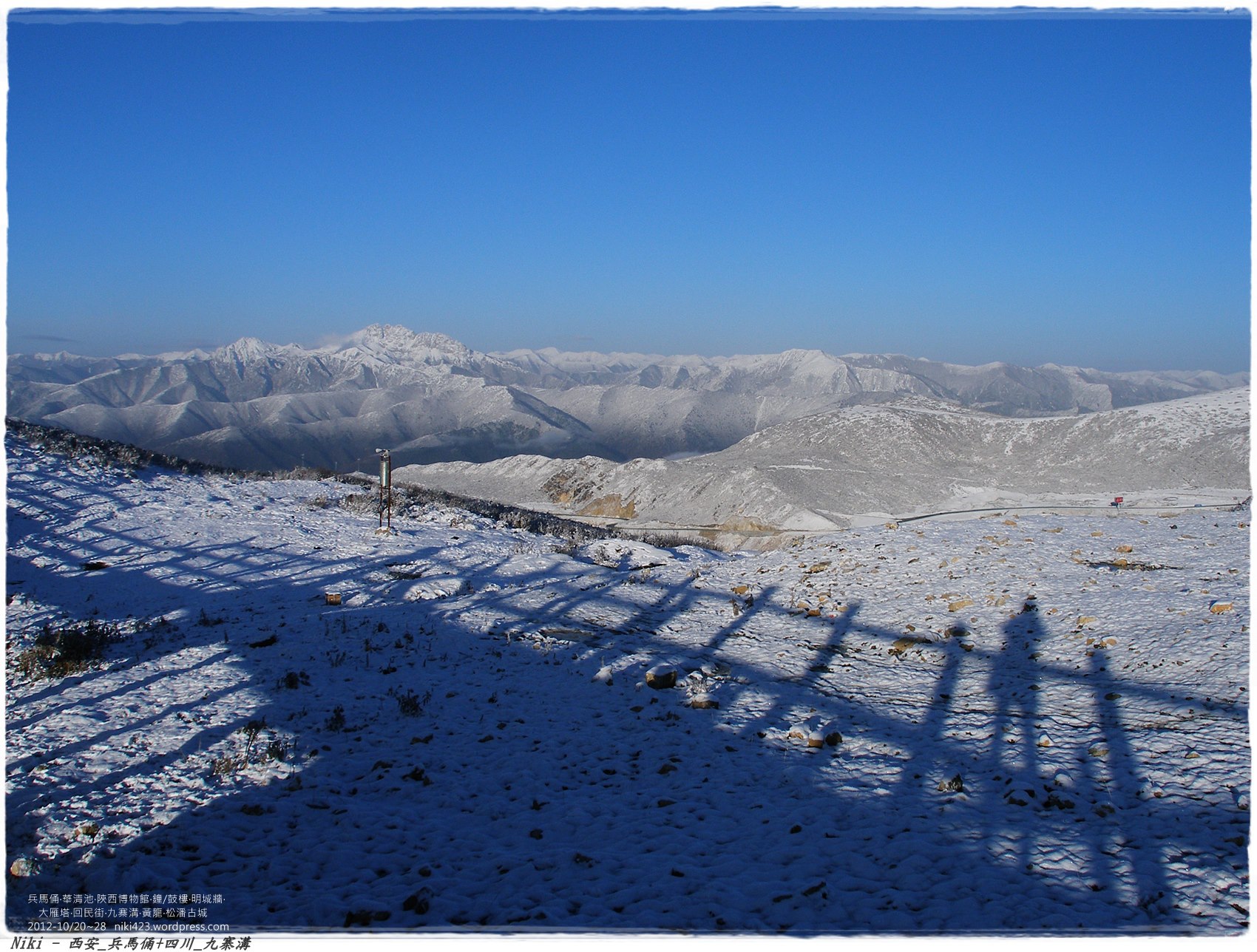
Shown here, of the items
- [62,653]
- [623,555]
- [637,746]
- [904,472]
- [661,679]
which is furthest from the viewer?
[904,472]

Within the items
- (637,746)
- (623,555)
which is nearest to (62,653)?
(637,746)

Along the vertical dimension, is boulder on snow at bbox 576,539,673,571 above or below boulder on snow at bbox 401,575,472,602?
below

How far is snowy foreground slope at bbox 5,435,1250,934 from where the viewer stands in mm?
5199

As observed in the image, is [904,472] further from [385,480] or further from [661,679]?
[661,679]

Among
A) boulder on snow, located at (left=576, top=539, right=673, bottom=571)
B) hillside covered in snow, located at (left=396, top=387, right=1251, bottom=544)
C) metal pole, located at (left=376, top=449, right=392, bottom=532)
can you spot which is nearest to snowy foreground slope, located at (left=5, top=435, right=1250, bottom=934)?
boulder on snow, located at (left=576, top=539, right=673, bottom=571)

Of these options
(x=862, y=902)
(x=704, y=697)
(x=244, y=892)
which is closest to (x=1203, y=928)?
(x=862, y=902)

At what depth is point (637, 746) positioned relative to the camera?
27.6 feet

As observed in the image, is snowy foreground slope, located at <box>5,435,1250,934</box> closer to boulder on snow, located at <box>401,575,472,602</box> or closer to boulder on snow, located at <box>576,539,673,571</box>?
boulder on snow, located at <box>401,575,472,602</box>

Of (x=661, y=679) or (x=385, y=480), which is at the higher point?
(x=385, y=480)

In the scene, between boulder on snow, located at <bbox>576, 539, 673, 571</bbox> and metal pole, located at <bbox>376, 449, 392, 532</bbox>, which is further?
metal pole, located at <bbox>376, 449, 392, 532</bbox>

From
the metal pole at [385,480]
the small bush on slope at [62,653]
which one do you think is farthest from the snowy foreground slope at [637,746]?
the metal pole at [385,480]

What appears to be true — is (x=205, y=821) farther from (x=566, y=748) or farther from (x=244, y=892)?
(x=566, y=748)

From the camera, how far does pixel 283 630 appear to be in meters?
12.0
